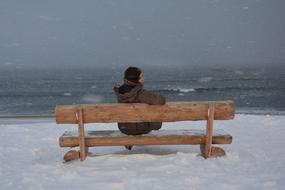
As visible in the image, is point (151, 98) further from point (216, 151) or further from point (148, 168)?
point (216, 151)

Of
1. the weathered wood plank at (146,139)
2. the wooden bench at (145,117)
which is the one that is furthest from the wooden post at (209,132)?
the weathered wood plank at (146,139)

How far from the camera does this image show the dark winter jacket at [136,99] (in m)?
6.30

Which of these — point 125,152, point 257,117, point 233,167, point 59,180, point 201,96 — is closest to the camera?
point 59,180

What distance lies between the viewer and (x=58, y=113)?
6.31 m

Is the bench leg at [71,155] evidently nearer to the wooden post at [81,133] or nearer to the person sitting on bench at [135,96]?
the wooden post at [81,133]

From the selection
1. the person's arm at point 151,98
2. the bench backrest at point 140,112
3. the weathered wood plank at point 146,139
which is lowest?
the weathered wood plank at point 146,139

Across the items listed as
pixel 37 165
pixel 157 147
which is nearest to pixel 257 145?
pixel 157 147

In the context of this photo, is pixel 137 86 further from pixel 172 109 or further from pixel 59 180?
pixel 59 180

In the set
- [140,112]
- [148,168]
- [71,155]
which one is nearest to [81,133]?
[71,155]

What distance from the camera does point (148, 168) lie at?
6.06 meters

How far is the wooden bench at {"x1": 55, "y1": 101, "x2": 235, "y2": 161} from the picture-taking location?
6305 millimetres

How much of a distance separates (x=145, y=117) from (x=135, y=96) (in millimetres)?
396

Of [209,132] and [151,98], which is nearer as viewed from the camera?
[151,98]

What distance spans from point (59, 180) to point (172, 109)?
1.91 m
